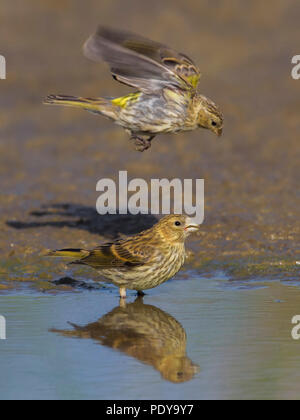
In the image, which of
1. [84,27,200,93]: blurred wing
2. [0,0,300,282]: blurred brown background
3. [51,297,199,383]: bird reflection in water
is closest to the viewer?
[51,297,199,383]: bird reflection in water

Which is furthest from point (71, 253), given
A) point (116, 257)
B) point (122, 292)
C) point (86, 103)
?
point (86, 103)

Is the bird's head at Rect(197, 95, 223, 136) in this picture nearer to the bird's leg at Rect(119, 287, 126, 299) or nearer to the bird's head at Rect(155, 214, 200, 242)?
the bird's head at Rect(155, 214, 200, 242)

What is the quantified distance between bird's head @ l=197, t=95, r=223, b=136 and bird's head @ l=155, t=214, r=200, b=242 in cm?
156

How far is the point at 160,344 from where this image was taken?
706cm

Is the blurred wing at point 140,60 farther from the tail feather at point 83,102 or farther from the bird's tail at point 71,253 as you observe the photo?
the bird's tail at point 71,253

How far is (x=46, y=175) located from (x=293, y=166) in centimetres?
336

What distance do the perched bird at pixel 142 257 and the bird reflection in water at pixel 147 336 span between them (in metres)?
0.25

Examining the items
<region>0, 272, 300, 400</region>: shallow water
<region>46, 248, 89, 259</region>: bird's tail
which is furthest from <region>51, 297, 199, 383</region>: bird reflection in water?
<region>46, 248, 89, 259</region>: bird's tail

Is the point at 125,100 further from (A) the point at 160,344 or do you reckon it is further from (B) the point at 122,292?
(A) the point at 160,344

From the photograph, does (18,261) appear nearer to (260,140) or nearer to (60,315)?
(60,315)

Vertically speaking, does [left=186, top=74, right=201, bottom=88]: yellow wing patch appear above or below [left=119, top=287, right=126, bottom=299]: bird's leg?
above

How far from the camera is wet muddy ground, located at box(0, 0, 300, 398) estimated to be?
9.97 m

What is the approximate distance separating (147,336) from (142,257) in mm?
1368

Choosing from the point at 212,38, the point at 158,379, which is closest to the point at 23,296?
the point at 158,379
